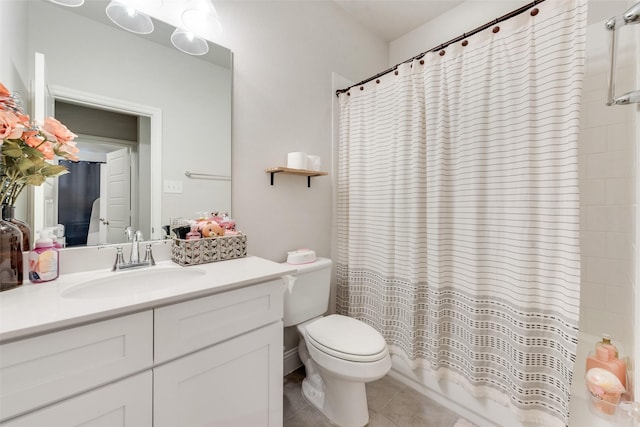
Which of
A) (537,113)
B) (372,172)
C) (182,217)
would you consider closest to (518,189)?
(537,113)

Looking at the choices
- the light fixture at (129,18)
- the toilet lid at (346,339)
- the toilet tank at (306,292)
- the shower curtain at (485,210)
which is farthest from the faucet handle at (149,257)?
the shower curtain at (485,210)

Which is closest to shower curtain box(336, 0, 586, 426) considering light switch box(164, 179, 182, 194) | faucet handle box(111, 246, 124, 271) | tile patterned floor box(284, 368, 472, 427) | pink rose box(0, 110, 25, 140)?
tile patterned floor box(284, 368, 472, 427)

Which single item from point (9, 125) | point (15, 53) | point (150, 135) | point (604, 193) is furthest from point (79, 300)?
point (604, 193)

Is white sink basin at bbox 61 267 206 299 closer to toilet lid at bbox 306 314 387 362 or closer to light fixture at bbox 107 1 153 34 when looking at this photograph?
toilet lid at bbox 306 314 387 362

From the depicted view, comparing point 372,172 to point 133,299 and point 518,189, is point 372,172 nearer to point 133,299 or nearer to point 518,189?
point 518,189

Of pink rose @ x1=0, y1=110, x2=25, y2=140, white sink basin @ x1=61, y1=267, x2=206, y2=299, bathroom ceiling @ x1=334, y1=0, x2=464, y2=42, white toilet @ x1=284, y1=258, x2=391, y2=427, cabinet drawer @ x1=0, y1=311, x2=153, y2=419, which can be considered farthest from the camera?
bathroom ceiling @ x1=334, y1=0, x2=464, y2=42

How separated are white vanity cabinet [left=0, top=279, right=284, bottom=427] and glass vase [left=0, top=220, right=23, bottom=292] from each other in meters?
0.38

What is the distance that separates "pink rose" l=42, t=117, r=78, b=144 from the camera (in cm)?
87

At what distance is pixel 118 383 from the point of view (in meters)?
0.73

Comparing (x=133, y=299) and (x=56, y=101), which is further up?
(x=56, y=101)

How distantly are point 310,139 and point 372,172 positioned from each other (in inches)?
19.6

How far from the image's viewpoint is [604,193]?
150 cm

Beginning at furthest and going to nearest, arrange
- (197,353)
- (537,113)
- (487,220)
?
(487,220), (537,113), (197,353)

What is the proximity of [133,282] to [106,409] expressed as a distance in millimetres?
470
